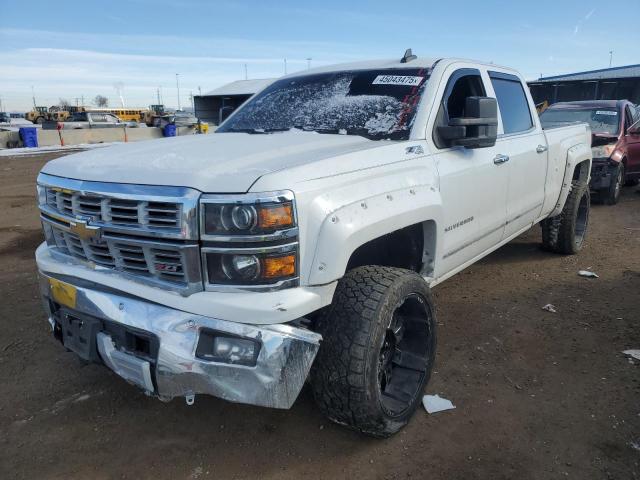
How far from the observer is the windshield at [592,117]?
30.2 ft

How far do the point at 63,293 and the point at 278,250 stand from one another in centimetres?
125

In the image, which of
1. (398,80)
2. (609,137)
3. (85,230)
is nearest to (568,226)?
(398,80)

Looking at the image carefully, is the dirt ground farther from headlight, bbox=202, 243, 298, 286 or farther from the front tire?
headlight, bbox=202, 243, 298, 286

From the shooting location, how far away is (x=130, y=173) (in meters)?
2.30

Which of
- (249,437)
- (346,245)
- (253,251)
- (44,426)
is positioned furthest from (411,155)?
(44,426)

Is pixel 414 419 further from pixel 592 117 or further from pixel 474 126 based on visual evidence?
pixel 592 117

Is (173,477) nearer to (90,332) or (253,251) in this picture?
(90,332)

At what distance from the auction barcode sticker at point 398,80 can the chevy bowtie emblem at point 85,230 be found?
6.76 ft

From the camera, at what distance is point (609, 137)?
8828mm

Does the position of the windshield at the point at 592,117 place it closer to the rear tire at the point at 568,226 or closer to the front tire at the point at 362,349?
the rear tire at the point at 568,226

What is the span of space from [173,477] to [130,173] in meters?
1.46

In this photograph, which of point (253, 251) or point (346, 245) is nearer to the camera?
point (253, 251)

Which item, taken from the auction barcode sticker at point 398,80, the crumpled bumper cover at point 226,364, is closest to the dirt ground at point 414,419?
the crumpled bumper cover at point 226,364

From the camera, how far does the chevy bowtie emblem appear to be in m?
2.35
